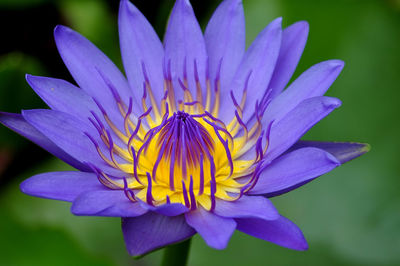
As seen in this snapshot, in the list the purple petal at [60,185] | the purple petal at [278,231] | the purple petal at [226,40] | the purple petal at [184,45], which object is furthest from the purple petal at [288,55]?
the purple petal at [60,185]

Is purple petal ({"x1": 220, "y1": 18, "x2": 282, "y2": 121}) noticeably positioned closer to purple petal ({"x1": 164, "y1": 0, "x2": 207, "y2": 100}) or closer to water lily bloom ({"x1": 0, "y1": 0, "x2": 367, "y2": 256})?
water lily bloom ({"x1": 0, "y1": 0, "x2": 367, "y2": 256})

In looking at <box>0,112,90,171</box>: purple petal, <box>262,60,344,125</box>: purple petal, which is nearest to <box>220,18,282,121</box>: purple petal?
<box>262,60,344,125</box>: purple petal

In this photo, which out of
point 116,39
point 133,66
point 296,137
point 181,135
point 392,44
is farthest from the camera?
point 116,39

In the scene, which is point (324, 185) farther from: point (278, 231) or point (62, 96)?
point (62, 96)

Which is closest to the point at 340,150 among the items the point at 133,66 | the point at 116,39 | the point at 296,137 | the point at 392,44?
the point at 296,137

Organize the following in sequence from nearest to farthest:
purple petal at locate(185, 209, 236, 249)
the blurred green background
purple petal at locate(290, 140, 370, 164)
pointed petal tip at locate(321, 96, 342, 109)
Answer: purple petal at locate(185, 209, 236, 249) → pointed petal tip at locate(321, 96, 342, 109) → purple petal at locate(290, 140, 370, 164) → the blurred green background

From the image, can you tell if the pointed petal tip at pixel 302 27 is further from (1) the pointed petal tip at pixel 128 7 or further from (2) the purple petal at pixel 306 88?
(1) the pointed petal tip at pixel 128 7

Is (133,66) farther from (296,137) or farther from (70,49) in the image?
(296,137)
